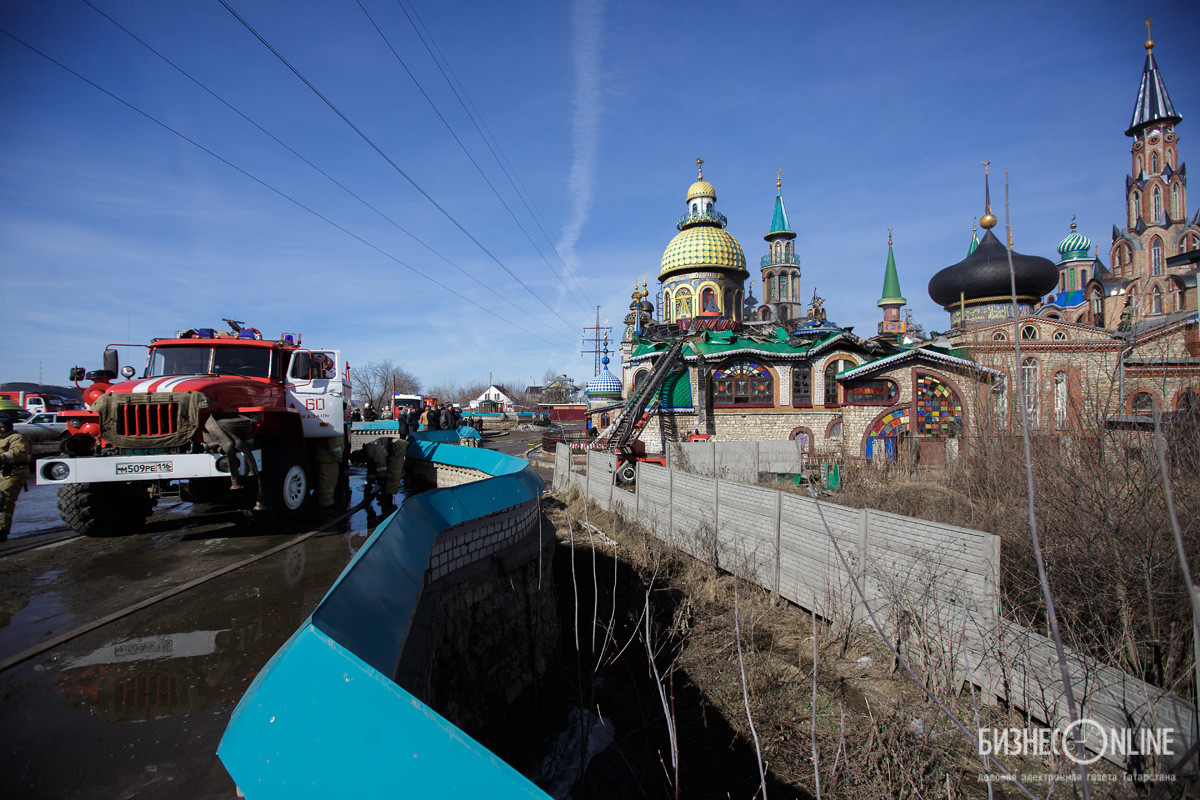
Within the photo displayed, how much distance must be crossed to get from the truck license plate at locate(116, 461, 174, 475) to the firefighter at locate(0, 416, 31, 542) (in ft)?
8.96

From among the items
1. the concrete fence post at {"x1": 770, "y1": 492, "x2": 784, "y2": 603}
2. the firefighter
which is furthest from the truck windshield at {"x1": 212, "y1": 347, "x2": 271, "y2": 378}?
the concrete fence post at {"x1": 770, "y1": 492, "x2": 784, "y2": 603}

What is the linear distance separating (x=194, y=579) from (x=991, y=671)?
795 cm

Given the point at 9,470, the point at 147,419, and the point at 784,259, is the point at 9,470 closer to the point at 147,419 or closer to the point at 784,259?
the point at 147,419

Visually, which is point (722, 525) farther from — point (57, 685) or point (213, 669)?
point (57, 685)

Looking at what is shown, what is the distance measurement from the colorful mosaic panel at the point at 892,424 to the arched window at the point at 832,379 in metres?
2.00

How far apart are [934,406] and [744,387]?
7.67 meters

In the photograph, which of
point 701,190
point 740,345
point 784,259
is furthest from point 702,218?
point 784,259

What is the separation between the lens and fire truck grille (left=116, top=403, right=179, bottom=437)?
7441 mm

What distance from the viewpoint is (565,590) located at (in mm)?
9305

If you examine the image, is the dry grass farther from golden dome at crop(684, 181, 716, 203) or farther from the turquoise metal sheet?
golden dome at crop(684, 181, 716, 203)

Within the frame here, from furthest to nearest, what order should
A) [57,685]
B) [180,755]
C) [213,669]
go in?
1. [213,669]
2. [57,685]
3. [180,755]

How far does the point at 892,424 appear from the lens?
24125 millimetres

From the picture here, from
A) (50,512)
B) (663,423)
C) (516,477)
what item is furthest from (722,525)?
(663,423)

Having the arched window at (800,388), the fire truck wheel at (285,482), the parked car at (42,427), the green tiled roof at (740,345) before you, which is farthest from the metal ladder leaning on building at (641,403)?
the parked car at (42,427)
